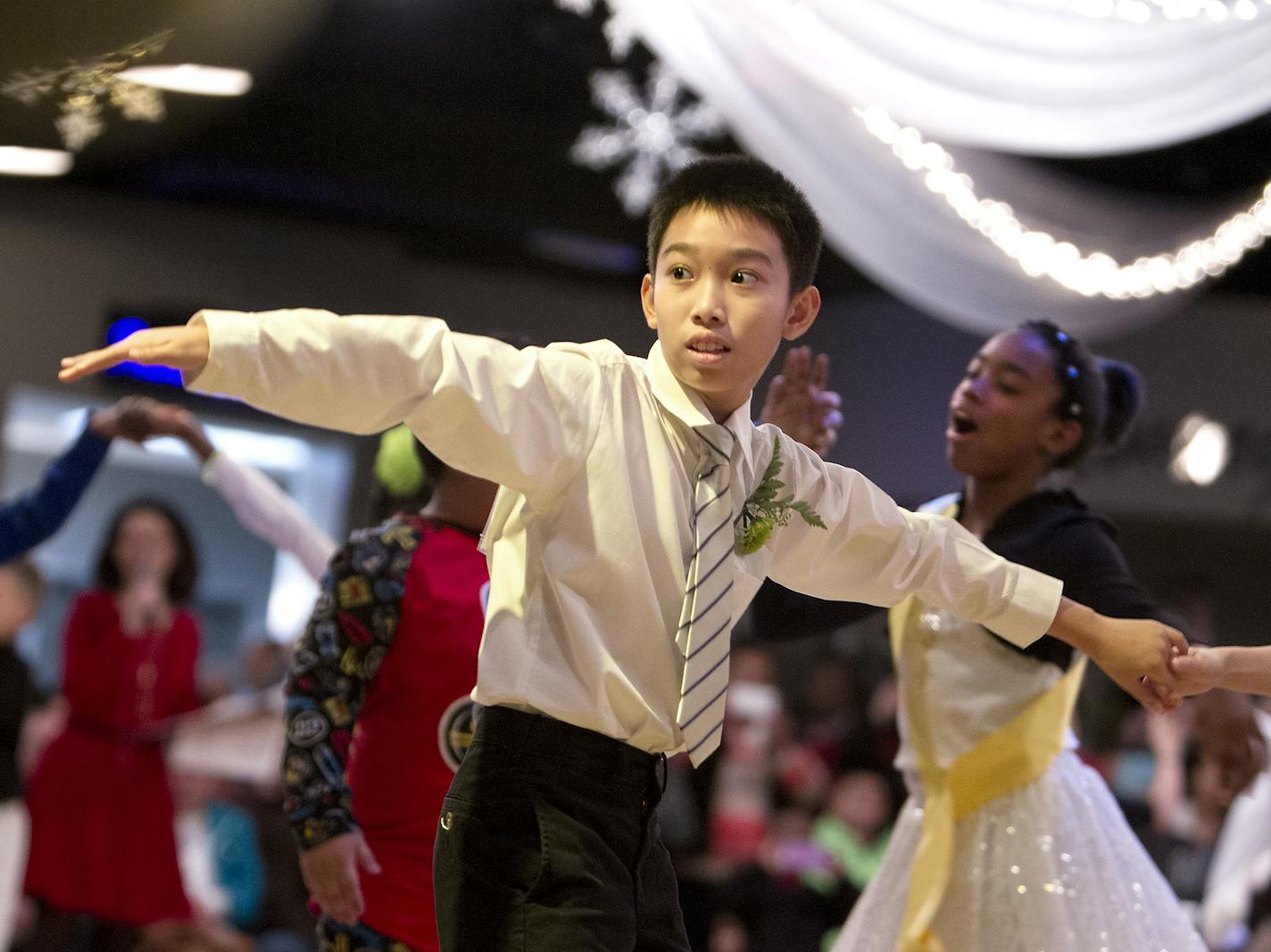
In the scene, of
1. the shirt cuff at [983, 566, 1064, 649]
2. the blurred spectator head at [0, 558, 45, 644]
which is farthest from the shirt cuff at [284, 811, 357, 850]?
the blurred spectator head at [0, 558, 45, 644]

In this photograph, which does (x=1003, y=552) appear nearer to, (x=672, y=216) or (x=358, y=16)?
(x=672, y=216)

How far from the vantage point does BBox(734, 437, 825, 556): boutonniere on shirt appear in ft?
6.51

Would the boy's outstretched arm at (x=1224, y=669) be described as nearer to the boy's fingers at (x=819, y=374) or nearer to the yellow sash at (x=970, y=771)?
the yellow sash at (x=970, y=771)

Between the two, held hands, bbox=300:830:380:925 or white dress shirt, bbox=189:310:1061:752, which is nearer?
white dress shirt, bbox=189:310:1061:752

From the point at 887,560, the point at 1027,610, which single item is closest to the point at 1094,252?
the point at 1027,610

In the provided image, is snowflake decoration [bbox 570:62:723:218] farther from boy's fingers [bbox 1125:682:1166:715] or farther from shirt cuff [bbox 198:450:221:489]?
boy's fingers [bbox 1125:682:1166:715]

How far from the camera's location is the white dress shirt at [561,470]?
1.62 m

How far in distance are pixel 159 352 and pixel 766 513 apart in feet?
2.68

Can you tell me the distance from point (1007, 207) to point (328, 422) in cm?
Result: 231

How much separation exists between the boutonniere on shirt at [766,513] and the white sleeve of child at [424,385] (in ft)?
0.85

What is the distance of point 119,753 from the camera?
15.4 ft

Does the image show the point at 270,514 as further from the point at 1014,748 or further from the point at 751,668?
the point at 751,668

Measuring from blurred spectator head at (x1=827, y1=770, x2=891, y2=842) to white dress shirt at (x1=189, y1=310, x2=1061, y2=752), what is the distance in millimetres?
3571

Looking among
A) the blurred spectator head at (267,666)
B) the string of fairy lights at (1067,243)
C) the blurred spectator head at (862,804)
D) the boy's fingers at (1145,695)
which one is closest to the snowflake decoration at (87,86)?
the string of fairy lights at (1067,243)
